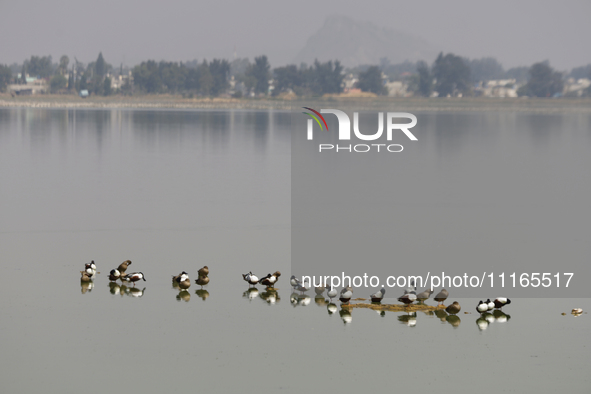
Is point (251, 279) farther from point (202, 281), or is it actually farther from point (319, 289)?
point (319, 289)

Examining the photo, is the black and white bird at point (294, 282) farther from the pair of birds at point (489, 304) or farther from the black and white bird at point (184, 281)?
the pair of birds at point (489, 304)

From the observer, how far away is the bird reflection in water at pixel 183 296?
14273 mm

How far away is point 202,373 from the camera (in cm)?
1084

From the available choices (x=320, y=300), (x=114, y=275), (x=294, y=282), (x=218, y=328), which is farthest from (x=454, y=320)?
(x=114, y=275)

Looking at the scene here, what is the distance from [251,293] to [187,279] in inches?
55.8

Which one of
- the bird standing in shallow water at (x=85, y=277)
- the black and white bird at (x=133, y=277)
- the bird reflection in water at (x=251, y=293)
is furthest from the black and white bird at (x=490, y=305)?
the bird standing in shallow water at (x=85, y=277)

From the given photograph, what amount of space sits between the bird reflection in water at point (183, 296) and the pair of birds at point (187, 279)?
92 mm

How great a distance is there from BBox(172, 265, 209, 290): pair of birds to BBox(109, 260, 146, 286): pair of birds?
766mm

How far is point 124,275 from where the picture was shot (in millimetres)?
15297

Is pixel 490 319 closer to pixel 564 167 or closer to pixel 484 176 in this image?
pixel 484 176

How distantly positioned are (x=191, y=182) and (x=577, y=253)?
59.6ft

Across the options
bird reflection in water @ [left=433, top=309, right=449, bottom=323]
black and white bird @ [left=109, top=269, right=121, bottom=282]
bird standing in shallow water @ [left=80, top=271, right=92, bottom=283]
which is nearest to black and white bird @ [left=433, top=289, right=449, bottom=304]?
bird reflection in water @ [left=433, top=309, right=449, bottom=323]

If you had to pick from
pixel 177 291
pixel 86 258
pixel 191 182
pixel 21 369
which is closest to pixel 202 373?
pixel 21 369

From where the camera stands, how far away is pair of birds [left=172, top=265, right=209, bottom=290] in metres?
14.6
